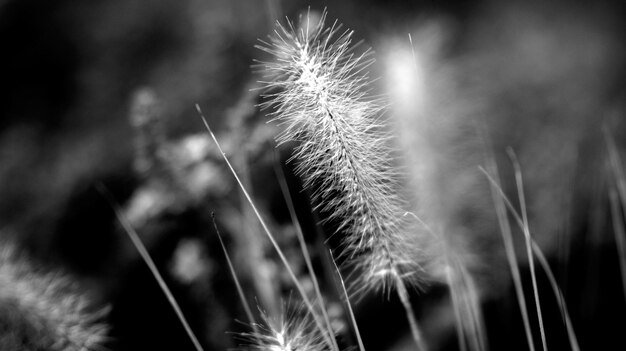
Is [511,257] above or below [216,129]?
below

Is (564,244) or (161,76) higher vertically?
(161,76)

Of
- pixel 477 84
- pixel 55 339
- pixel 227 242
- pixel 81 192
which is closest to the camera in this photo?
pixel 55 339

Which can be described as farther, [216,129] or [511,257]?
[216,129]

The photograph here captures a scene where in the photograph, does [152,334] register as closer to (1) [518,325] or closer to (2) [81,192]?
(2) [81,192]

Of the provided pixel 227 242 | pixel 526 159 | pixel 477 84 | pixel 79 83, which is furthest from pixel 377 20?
pixel 79 83

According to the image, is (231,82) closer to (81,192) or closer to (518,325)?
(81,192)

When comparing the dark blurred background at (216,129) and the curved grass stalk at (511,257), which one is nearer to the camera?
the curved grass stalk at (511,257)

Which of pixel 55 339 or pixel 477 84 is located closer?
pixel 55 339

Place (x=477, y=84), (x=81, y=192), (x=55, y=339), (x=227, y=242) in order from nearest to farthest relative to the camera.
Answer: (x=55, y=339), (x=227, y=242), (x=81, y=192), (x=477, y=84)

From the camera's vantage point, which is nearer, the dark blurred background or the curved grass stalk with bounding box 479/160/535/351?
the curved grass stalk with bounding box 479/160/535/351

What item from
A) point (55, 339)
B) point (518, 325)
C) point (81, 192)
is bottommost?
point (518, 325)
